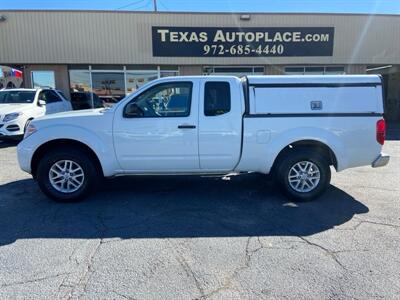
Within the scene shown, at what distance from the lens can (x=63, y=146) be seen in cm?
492

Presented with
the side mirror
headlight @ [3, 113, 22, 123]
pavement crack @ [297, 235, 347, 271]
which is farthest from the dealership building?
pavement crack @ [297, 235, 347, 271]

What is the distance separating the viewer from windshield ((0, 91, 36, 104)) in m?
10.8

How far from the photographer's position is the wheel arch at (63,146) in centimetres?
488

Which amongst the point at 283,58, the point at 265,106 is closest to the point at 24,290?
the point at 265,106

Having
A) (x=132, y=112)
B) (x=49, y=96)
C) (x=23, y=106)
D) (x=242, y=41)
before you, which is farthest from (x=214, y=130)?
(x=242, y=41)

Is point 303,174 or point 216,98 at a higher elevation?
point 216,98

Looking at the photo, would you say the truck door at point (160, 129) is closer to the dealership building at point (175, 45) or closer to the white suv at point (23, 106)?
the white suv at point (23, 106)

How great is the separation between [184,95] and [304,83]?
1805mm

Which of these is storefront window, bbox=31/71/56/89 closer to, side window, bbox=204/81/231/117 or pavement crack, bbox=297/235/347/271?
side window, bbox=204/81/231/117

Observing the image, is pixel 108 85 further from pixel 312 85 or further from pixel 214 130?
pixel 312 85

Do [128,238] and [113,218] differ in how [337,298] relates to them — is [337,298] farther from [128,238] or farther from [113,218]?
[113,218]

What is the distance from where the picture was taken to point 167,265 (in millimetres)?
3193

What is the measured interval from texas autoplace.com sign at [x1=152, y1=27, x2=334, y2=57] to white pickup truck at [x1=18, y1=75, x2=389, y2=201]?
10813 millimetres

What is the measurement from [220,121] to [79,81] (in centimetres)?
1263
